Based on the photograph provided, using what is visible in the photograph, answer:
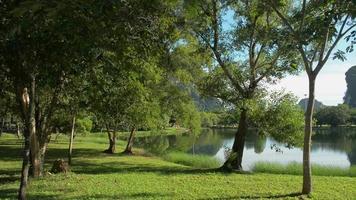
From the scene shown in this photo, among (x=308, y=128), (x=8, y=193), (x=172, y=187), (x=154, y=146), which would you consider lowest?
(x=8, y=193)

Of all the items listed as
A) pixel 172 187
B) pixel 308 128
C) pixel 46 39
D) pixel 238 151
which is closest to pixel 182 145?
pixel 238 151

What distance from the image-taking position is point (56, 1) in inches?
195

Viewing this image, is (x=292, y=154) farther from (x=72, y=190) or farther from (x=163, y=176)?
(x=72, y=190)

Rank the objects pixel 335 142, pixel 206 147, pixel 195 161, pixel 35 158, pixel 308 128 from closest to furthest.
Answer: pixel 308 128
pixel 35 158
pixel 195 161
pixel 206 147
pixel 335 142

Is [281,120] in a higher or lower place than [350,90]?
lower

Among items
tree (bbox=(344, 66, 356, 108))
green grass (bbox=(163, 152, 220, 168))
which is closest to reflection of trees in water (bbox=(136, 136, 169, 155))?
green grass (bbox=(163, 152, 220, 168))

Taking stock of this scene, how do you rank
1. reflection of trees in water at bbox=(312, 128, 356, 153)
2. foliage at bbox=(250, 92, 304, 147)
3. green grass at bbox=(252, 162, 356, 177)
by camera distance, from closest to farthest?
foliage at bbox=(250, 92, 304, 147), green grass at bbox=(252, 162, 356, 177), reflection of trees in water at bbox=(312, 128, 356, 153)

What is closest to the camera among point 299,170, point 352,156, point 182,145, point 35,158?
point 35,158

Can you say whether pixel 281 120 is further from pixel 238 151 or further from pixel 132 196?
pixel 132 196

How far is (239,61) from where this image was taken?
71.2 ft

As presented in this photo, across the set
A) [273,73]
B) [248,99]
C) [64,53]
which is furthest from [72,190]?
[273,73]

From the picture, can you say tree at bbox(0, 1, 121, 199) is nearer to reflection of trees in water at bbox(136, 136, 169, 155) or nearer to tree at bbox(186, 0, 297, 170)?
tree at bbox(186, 0, 297, 170)

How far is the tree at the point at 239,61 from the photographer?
66.8 feet

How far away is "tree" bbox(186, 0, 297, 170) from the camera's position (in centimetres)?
2038
